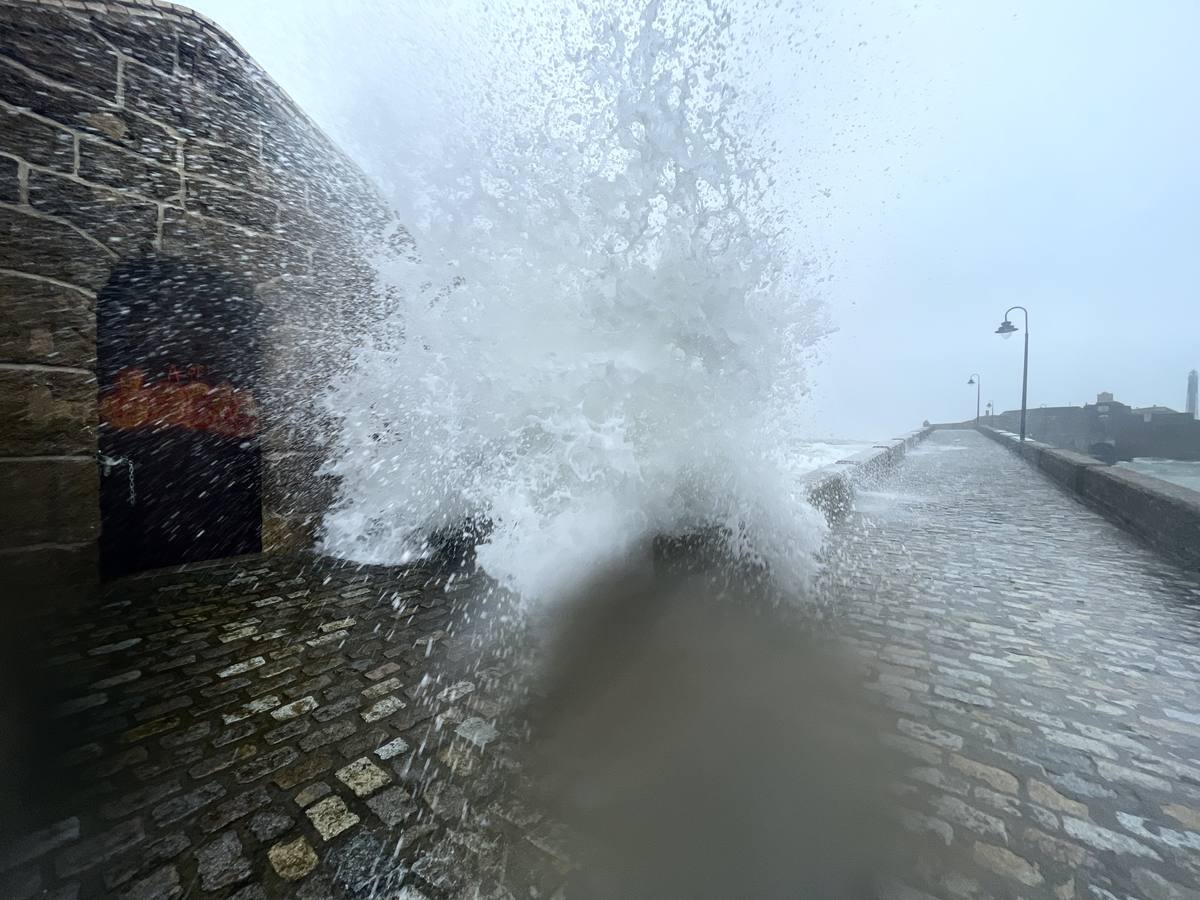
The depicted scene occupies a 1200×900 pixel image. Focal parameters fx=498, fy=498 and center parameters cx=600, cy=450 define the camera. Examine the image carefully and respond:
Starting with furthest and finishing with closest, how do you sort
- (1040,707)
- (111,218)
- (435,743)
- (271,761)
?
(111,218)
(1040,707)
(435,743)
(271,761)

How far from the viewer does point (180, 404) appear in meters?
4.57

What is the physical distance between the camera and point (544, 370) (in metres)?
4.37

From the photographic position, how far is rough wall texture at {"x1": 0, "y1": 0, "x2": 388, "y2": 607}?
345 cm

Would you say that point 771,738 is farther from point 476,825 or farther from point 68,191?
point 68,191

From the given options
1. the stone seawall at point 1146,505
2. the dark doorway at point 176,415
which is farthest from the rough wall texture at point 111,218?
the stone seawall at point 1146,505

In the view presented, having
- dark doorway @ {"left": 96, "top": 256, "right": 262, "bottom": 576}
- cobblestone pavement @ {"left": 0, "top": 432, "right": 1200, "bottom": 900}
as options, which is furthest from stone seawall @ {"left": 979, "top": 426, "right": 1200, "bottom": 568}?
dark doorway @ {"left": 96, "top": 256, "right": 262, "bottom": 576}

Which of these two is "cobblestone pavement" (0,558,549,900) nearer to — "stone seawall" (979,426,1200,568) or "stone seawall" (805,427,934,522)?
"stone seawall" (805,427,934,522)

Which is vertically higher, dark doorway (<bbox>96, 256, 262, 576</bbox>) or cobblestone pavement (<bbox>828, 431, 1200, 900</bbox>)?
dark doorway (<bbox>96, 256, 262, 576</bbox>)

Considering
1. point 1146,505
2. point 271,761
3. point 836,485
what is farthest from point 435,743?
point 1146,505

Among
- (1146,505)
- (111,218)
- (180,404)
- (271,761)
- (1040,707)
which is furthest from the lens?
(1146,505)

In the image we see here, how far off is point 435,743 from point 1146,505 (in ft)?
29.5

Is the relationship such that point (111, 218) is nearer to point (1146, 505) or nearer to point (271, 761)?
point (271, 761)

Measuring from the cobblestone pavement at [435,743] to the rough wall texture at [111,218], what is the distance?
3.27ft

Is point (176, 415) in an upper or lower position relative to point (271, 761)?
upper
